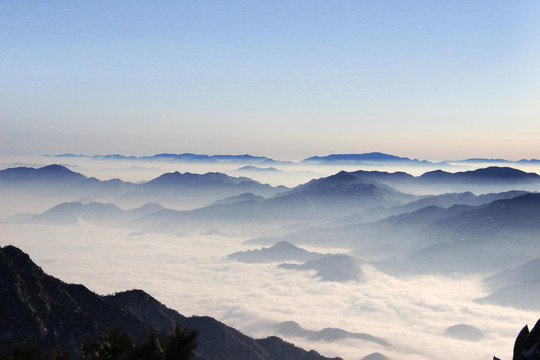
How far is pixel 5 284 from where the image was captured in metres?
121

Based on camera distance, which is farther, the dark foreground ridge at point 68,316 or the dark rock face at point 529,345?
the dark foreground ridge at point 68,316

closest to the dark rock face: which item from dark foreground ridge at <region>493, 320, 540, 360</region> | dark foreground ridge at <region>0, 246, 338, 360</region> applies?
dark foreground ridge at <region>493, 320, 540, 360</region>

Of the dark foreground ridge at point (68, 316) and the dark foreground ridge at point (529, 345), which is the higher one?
the dark foreground ridge at point (529, 345)

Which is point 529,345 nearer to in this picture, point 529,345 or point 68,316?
point 529,345

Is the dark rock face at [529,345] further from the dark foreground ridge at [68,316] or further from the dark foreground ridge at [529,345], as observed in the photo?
the dark foreground ridge at [68,316]

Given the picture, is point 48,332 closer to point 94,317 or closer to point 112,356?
point 94,317

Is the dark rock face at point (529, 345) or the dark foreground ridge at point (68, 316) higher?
the dark rock face at point (529, 345)

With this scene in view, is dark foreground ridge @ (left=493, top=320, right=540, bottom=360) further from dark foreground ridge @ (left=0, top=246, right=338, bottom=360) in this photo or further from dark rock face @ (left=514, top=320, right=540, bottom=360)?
dark foreground ridge @ (left=0, top=246, right=338, bottom=360)

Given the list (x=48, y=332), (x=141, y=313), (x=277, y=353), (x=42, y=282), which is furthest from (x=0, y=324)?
(x=277, y=353)

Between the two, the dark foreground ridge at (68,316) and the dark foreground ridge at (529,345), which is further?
the dark foreground ridge at (68,316)

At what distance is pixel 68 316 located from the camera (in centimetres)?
12106

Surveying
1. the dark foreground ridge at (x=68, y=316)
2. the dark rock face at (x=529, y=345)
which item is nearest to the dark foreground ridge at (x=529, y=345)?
the dark rock face at (x=529, y=345)

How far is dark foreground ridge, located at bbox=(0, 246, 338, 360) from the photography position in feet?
368

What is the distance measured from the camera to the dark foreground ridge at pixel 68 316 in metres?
112
